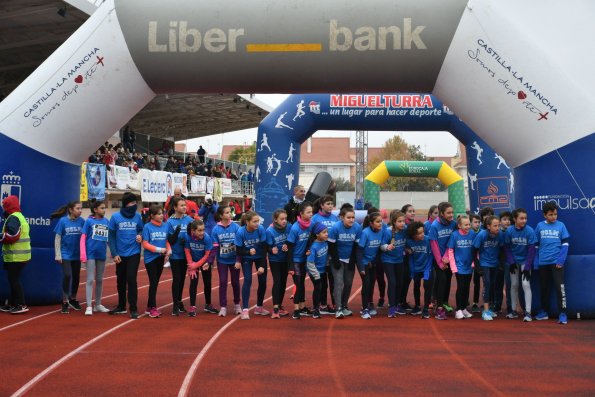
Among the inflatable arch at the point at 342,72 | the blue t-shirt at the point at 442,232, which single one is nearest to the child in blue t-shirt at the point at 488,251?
the blue t-shirt at the point at 442,232

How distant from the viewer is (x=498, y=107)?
8.69 m

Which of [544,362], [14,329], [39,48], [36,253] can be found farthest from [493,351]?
[39,48]

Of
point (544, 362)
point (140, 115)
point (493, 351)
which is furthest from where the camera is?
point (140, 115)

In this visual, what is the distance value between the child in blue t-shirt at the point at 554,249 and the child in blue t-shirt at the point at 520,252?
17cm

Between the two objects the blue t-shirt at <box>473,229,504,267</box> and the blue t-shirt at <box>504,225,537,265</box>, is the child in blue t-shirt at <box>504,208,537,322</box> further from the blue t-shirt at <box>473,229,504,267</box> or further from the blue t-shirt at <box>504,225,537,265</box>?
the blue t-shirt at <box>473,229,504,267</box>

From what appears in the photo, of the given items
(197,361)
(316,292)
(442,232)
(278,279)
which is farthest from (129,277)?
(442,232)

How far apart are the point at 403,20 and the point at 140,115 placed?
76.6 ft

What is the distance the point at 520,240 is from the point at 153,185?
16.1 meters

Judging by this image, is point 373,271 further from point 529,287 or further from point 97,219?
point 97,219

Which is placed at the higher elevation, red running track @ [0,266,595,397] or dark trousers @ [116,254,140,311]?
dark trousers @ [116,254,140,311]

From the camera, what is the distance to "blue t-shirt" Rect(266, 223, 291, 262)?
896 cm

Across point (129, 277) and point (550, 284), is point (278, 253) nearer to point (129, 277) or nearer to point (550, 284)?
point (129, 277)

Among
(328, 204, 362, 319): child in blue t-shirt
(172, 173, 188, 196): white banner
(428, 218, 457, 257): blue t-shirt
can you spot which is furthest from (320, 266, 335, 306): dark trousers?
(172, 173, 188, 196): white banner

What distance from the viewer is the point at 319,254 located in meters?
8.94
